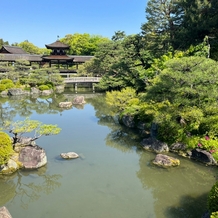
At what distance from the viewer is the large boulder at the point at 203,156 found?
10141 millimetres

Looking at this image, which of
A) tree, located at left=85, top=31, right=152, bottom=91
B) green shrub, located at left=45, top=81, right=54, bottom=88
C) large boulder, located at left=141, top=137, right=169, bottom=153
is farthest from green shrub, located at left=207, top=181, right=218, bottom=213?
green shrub, located at left=45, top=81, right=54, bottom=88

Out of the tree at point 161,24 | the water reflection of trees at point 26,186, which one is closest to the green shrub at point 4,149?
the water reflection of trees at point 26,186

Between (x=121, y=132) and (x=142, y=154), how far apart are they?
12.5 feet

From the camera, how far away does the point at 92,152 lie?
38.5ft

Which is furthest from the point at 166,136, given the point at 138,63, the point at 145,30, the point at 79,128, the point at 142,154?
the point at 145,30

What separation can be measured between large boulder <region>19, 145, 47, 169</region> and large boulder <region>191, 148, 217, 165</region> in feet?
22.8

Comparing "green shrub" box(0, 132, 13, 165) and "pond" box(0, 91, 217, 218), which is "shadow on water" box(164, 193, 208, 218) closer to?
"pond" box(0, 91, 217, 218)

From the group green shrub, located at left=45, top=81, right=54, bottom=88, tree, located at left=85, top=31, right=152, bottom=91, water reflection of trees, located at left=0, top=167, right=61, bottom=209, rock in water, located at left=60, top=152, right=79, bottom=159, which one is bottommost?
water reflection of trees, located at left=0, top=167, right=61, bottom=209

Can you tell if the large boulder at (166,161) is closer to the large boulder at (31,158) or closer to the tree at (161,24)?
the large boulder at (31,158)

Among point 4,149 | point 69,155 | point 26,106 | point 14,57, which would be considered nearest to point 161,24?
point 26,106

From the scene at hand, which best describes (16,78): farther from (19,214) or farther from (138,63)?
(19,214)

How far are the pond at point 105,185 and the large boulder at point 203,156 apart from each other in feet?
1.11

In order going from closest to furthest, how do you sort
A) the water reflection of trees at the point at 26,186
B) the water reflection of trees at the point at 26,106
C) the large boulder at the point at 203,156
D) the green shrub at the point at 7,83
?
the water reflection of trees at the point at 26,186 → the large boulder at the point at 203,156 → the water reflection of trees at the point at 26,106 → the green shrub at the point at 7,83

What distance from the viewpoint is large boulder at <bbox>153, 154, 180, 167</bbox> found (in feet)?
32.9
